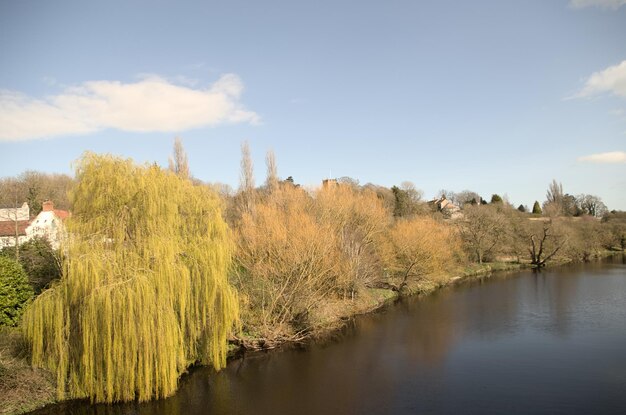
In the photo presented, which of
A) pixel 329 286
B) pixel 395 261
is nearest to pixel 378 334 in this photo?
pixel 329 286

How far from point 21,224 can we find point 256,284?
61.7 ft

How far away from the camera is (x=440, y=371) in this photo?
15.0m

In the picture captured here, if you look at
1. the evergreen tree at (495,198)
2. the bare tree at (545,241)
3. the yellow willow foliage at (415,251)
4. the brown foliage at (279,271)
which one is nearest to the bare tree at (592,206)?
the evergreen tree at (495,198)

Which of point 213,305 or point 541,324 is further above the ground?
point 213,305

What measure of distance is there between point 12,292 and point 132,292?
278 inches

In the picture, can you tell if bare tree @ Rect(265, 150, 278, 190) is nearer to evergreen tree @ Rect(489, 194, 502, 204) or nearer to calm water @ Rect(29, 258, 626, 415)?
calm water @ Rect(29, 258, 626, 415)

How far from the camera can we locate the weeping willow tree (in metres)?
11.7

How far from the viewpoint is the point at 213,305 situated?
554 inches

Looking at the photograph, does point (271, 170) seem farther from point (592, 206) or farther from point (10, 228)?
point (592, 206)

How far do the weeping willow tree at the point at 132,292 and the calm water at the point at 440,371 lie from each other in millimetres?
1324

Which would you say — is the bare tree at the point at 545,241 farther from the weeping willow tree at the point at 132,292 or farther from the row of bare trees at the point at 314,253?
the weeping willow tree at the point at 132,292

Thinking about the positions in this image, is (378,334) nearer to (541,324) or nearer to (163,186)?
(541,324)

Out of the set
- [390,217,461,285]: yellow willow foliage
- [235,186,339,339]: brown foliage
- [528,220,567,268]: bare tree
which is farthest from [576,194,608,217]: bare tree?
[235,186,339,339]: brown foliage

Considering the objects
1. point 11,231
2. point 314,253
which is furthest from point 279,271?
point 11,231
